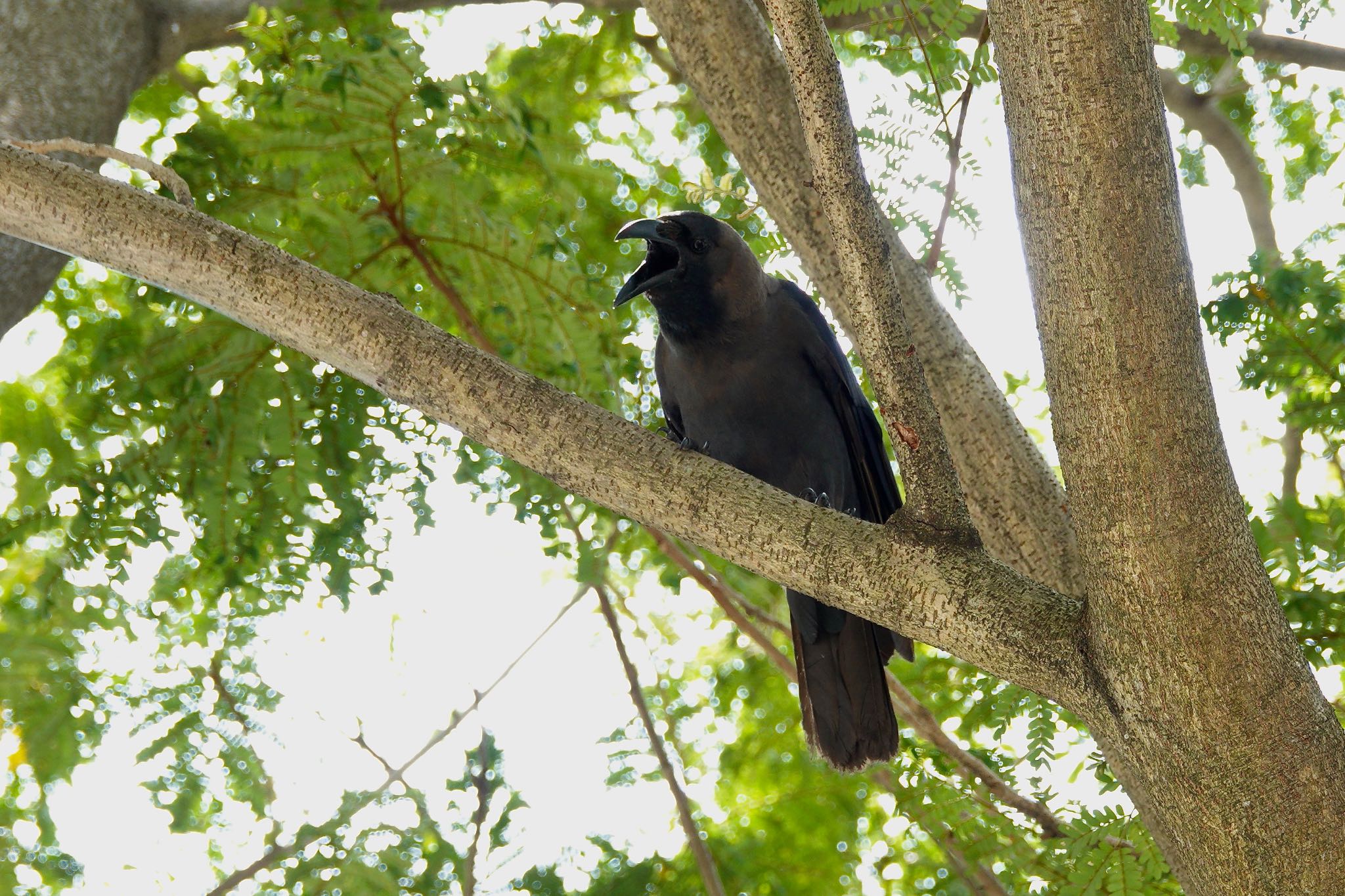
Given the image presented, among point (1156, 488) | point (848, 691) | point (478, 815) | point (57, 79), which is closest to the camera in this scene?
point (1156, 488)

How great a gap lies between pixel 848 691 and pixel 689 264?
5.15ft

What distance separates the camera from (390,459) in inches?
152

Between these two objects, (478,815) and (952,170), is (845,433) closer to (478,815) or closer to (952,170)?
(952,170)

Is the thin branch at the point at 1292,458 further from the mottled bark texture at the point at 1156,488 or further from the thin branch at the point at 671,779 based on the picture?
the mottled bark texture at the point at 1156,488

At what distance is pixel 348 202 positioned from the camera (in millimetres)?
3848

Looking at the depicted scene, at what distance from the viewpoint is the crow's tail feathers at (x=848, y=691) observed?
142 inches

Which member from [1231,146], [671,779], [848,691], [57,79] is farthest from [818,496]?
[1231,146]

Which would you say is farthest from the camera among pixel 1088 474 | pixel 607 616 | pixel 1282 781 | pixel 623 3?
pixel 623 3

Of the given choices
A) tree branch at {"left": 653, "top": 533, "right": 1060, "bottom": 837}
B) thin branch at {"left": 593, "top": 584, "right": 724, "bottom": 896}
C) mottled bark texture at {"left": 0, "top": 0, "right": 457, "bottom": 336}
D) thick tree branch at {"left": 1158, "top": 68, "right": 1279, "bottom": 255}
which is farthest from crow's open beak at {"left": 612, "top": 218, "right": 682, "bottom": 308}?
thick tree branch at {"left": 1158, "top": 68, "right": 1279, "bottom": 255}

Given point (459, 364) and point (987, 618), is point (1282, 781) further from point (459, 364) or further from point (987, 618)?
point (459, 364)

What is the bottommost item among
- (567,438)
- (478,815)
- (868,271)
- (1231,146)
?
(478,815)

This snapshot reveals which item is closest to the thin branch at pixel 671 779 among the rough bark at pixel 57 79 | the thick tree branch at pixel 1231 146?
the rough bark at pixel 57 79

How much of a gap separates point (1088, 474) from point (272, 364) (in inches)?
106

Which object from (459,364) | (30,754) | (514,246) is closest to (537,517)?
(514,246)
